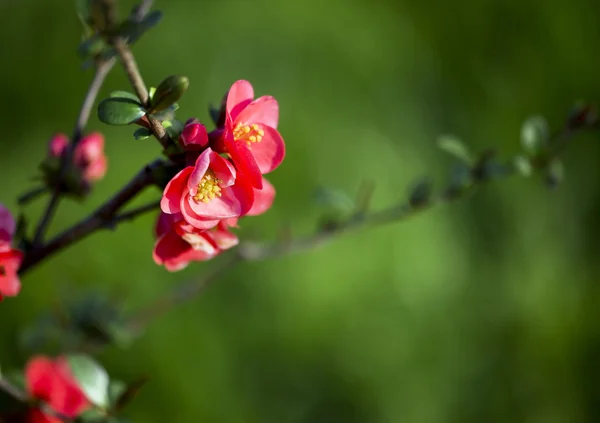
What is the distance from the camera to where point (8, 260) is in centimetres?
41

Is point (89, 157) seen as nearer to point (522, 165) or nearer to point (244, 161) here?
point (244, 161)

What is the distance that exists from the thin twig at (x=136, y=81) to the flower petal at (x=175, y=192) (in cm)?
2

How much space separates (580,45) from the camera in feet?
6.39

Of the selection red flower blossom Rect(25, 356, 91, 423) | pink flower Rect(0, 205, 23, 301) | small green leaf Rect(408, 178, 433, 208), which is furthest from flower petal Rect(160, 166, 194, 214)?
small green leaf Rect(408, 178, 433, 208)

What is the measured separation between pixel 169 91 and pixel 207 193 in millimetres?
65

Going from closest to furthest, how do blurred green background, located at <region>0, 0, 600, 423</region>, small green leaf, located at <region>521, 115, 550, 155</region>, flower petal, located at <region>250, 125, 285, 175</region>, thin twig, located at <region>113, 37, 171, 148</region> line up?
thin twig, located at <region>113, 37, 171, 148</region> → flower petal, located at <region>250, 125, 285, 175</region> → small green leaf, located at <region>521, 115, 550, 155</region> → blurred green background, located at <region>0, 0, 600, 423</region>

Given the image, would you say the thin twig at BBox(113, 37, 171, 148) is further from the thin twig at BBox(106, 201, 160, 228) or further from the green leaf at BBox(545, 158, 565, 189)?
the green leaf at BBox(545, 158, 565, 189)

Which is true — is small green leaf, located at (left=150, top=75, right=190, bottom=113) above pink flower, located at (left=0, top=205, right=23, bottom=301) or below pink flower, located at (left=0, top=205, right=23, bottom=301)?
above

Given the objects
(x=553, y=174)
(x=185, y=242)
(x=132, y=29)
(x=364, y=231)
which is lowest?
(x=364, y=231)

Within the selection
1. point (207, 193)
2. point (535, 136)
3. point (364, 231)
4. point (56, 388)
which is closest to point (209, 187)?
point (207, 193)

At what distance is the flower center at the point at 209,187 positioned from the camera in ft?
1.26

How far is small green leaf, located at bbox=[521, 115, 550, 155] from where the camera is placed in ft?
2.15

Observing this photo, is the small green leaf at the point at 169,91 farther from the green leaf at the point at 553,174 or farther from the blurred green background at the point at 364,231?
the blurred green background at the point at 364,231

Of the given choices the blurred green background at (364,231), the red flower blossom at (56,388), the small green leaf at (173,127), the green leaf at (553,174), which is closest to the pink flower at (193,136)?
the small green leaf at (173,127)
